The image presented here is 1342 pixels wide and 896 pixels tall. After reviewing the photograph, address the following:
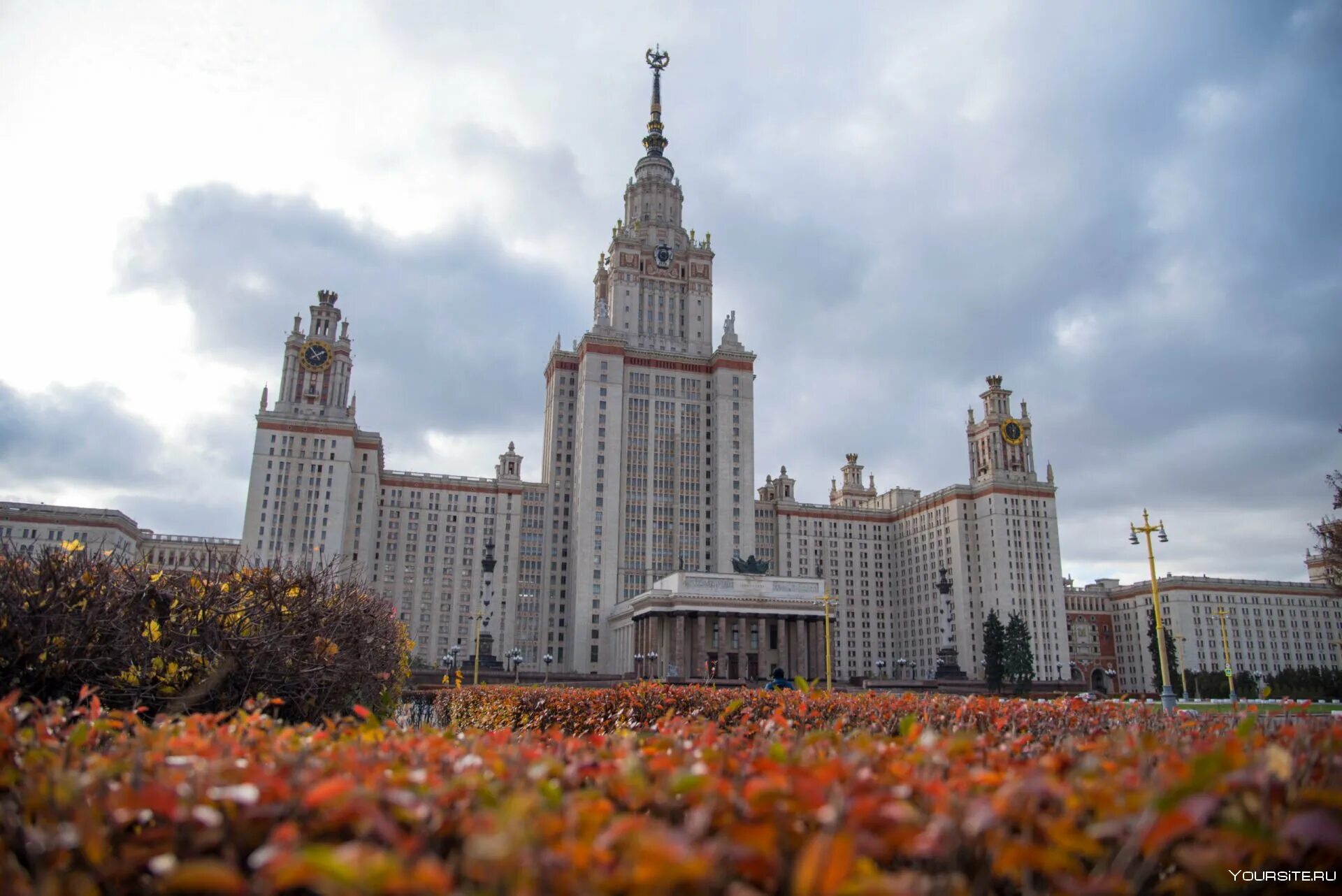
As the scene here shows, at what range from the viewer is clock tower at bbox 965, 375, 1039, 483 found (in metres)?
114

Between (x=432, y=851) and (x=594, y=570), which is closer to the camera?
(x=432, y=851)

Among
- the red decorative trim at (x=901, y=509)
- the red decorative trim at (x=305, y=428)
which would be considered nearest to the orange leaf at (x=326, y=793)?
the red decorative trim at (x=305, y=428)

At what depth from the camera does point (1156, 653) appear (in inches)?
4131

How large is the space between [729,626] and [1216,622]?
10045 centimetres

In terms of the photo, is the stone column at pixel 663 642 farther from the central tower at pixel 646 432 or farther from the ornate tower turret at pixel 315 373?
the ornate tower turret at pixel 315 373

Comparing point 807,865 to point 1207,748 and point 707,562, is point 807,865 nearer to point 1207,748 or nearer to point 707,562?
point 1207,748

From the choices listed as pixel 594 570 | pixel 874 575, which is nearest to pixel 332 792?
pixel 594 570

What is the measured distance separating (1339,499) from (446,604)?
295 ft

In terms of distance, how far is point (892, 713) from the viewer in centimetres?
1109

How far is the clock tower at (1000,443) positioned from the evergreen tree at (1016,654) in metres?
24.9

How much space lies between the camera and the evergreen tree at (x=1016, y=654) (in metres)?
92.2

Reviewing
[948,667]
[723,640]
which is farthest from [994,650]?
[723,640]

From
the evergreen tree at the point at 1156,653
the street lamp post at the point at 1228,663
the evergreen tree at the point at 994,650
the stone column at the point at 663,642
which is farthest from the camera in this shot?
the evergreen tree at the point at 1156,653

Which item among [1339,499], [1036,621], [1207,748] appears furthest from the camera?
[1036,621]
